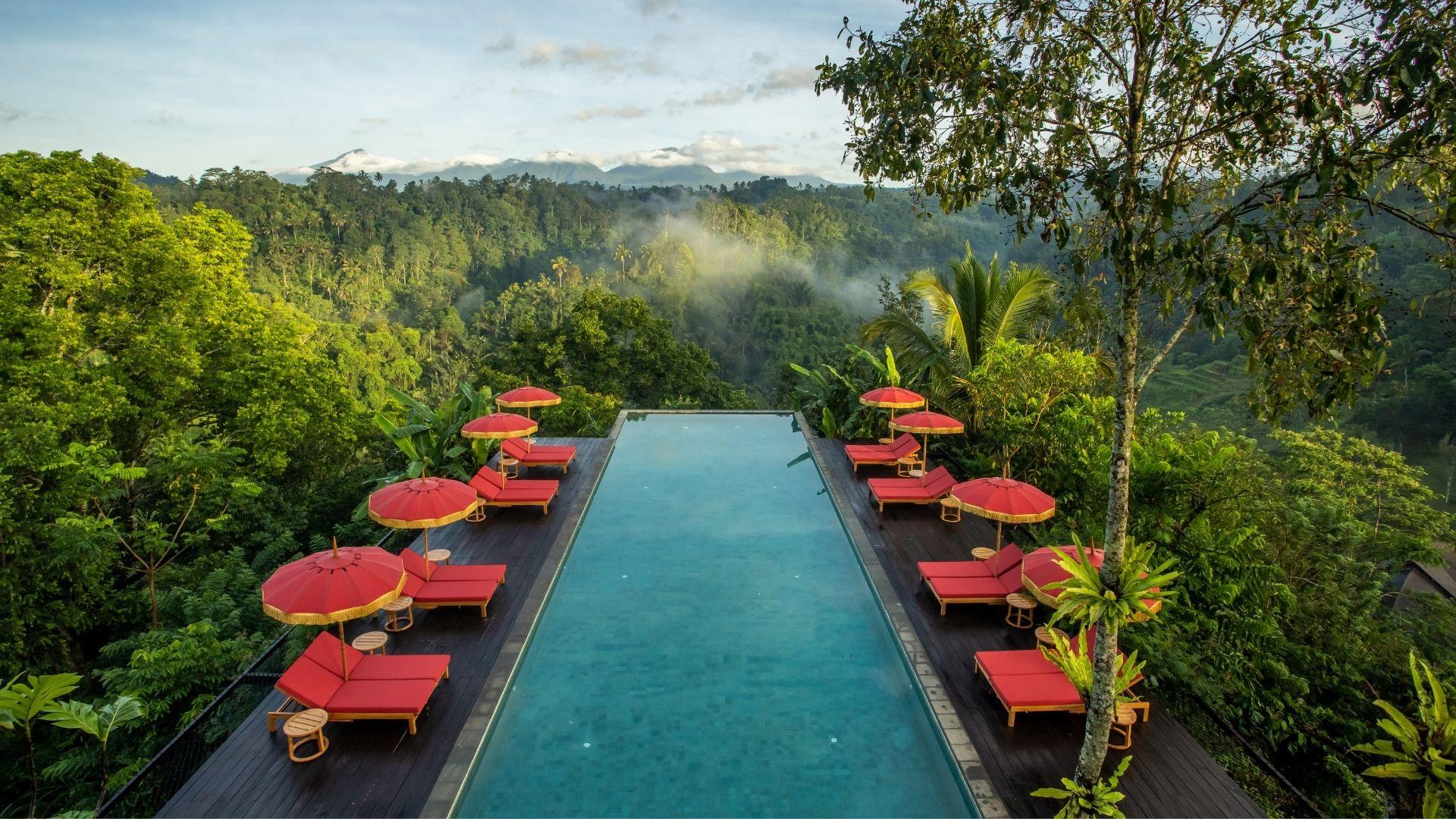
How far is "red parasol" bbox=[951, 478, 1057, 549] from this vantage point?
23.4ft

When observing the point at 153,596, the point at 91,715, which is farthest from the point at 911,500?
the point at 153,596

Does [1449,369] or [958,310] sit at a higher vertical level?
[958,310]

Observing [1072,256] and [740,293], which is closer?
[1072,256]

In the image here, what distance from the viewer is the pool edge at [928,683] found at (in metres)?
4.84

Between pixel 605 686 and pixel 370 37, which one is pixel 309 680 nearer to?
pixel 605 686

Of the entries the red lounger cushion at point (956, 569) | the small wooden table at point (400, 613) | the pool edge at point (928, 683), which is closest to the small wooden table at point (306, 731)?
the small wooden table at point (400, 613)

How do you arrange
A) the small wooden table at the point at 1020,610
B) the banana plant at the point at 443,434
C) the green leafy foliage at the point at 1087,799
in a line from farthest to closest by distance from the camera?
the banana plant at the point at 443,434
the small wooden table at the point at 1020,610
the green leafy foliage at the point at 1087,799

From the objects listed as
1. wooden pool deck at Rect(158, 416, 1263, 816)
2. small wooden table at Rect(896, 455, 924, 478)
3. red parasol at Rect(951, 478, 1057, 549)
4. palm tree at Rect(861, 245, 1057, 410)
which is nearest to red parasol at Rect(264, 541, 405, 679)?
wooden pool deck at Rect(158, 416, 1263, 816)

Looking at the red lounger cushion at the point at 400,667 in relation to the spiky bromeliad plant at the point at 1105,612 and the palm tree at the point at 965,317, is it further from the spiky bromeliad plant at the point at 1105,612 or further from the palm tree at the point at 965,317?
the palm tree at the point at 965,317

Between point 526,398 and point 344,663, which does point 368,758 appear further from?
point 526,398

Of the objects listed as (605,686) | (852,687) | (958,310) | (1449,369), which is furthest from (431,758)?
(1449,369)

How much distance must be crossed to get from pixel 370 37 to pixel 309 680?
14.1 meters

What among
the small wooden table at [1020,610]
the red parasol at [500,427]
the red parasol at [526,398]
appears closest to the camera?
the small wooden table at [1020,610]

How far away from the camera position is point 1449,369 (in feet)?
86.4
